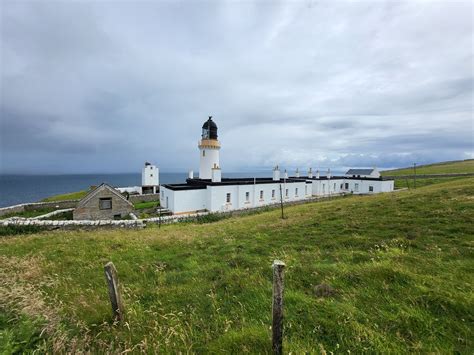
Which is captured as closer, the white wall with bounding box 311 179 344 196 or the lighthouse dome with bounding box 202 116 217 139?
the lighthouse dome with bounding box 202 116 217 139

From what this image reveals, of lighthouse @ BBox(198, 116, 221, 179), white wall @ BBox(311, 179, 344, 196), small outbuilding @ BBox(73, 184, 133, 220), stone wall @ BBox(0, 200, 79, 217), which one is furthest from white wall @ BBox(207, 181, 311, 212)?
stone wall @ BBox(0, 200, 79, 217)

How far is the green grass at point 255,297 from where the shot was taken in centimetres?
327

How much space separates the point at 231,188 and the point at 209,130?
36.8 ft

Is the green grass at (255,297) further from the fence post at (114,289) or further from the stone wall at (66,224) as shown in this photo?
the stone wall at (66,224)

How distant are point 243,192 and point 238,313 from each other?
27.7 m

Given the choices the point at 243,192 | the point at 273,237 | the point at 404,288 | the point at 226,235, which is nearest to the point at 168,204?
the point at 243,192

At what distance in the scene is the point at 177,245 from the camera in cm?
995

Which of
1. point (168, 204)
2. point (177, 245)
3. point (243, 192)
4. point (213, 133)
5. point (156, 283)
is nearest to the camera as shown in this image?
point (156, 283)

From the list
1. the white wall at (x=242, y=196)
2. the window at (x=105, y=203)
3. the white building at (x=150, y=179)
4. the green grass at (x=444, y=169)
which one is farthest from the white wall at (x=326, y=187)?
the green grass at (x=444, y=169)

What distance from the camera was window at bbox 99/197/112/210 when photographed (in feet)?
77.5

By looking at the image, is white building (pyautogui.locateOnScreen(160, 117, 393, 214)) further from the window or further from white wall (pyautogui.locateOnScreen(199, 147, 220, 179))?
the window

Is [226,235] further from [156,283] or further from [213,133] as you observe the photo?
[213,133]

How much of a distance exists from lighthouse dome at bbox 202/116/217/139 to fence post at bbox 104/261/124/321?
108 ft

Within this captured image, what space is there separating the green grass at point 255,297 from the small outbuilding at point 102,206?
15.8 metres
